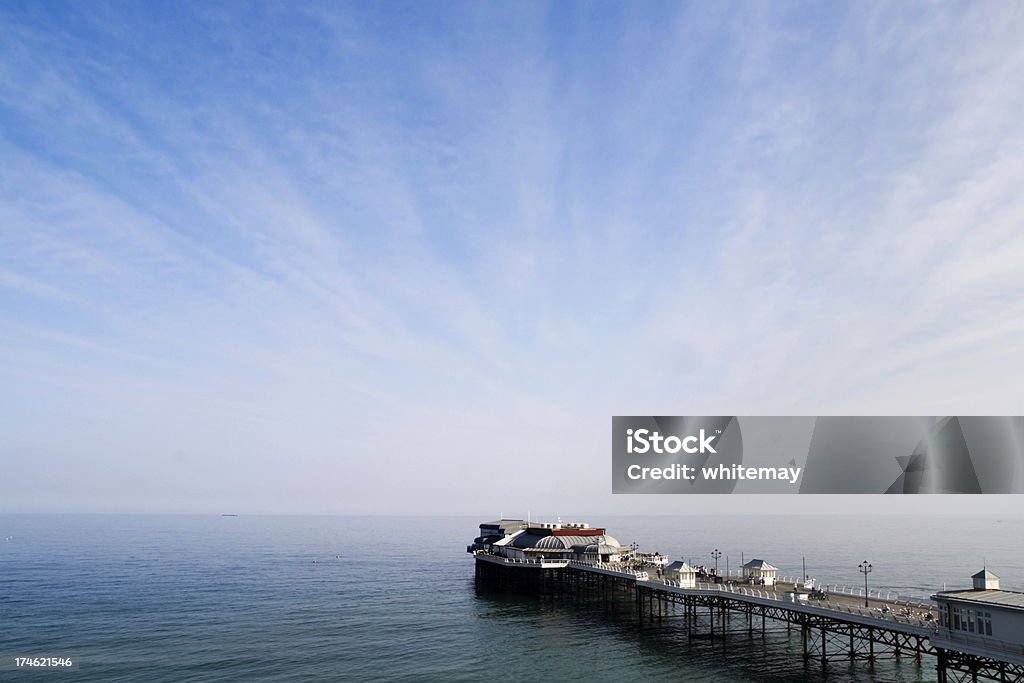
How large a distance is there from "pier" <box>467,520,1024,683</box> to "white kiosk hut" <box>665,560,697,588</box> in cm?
15

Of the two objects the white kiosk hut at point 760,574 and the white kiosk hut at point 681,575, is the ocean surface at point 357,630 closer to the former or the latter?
the white kiosk hut at point 681,575

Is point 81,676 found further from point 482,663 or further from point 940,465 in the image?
point 940,465

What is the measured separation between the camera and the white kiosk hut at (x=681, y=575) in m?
66.9

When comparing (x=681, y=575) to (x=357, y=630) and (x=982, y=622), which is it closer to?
(x=357, y=630)

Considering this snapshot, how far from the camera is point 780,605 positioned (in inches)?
2151

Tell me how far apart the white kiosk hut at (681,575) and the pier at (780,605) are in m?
0.15

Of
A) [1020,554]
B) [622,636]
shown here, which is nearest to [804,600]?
[622,636]

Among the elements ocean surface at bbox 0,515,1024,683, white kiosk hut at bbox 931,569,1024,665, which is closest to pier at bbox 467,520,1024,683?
white kiosk hut at bbox 931,569,1024,665

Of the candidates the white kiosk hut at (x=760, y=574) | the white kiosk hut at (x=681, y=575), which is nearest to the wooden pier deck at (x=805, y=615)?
the white kiosk hut at (x=681, y=575)

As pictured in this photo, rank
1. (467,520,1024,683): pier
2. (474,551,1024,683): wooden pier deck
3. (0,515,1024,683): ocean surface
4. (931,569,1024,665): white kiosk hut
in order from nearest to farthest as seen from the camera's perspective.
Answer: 1. (931,569,1024,665): white kiosk hut
2. (467,520,1024,683): pier
3. (474,551,1024,683): wooden pier deck
4. (0,515,1024,683): ocean surface

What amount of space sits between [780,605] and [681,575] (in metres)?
14.9

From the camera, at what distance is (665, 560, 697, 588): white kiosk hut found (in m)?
66.9

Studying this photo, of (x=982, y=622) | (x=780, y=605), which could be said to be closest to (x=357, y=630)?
(x=780, y=605)

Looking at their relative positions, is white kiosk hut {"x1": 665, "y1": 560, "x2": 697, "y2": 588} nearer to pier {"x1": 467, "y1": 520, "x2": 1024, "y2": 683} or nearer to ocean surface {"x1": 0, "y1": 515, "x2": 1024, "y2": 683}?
pier {"x1": 467, "y1": 520, "x2": 1024, "y2": 683}
